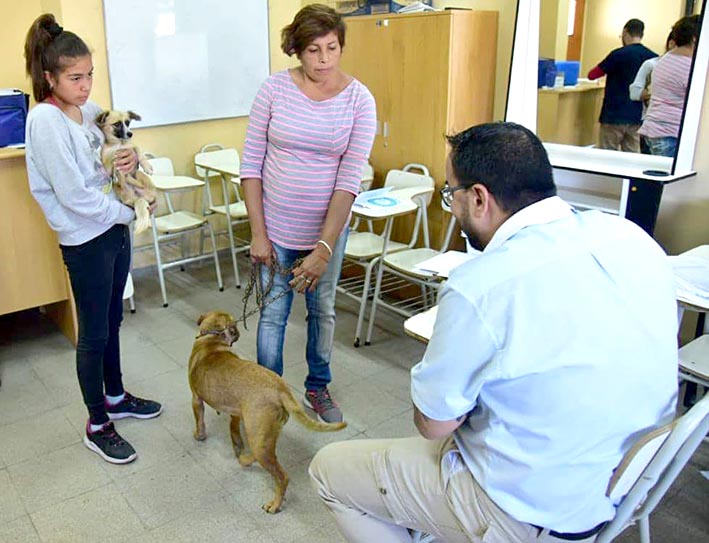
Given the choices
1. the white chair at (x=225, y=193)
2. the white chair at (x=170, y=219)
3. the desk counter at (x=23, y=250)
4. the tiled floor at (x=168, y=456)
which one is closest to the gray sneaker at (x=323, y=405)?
the tiled floor at (x=168, y=456)

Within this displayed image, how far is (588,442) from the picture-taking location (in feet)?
3.75

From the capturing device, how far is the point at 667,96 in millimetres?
2979

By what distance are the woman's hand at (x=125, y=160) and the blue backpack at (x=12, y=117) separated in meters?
1.12

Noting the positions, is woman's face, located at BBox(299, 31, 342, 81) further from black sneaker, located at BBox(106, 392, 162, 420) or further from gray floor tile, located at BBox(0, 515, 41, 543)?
gray floor tile, located at BBox(0, 515, 41, 543)

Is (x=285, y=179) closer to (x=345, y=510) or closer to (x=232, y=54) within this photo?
(x=345, y=510)

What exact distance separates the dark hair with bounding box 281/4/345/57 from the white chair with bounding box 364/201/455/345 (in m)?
1.20

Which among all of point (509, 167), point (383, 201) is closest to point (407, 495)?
point (509, 167)

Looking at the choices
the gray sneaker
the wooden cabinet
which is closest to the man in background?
the wooden cabinet

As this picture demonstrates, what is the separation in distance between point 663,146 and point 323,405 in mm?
1986

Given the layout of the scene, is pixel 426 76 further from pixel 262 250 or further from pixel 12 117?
pixel 12 117

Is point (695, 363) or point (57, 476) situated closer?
point (695, 363)

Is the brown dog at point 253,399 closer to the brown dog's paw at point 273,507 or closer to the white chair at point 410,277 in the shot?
the brown dog's paw at point 273,507

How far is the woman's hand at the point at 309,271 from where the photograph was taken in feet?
7.37

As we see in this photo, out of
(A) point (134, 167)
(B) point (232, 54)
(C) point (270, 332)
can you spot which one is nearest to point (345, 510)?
(C) point (270, 332)
